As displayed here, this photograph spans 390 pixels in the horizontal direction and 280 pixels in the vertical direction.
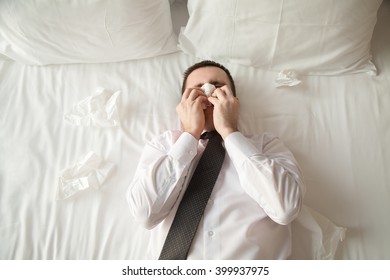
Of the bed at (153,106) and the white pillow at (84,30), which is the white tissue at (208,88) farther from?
the white pillow at (84,30)

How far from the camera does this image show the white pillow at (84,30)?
109 cm

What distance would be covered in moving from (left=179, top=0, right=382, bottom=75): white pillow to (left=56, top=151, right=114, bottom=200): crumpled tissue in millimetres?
646

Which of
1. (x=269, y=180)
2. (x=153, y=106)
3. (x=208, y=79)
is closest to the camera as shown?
(x=269, y=180)

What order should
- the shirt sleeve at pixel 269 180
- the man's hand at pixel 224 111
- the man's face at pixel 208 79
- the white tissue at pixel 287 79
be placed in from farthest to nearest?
1. the white tissue at pixel 287 79
2. the man's face at pixel 208 79
3. the man's hand at pixel 224 111
4. the shirt sleeve at pixel 269 180

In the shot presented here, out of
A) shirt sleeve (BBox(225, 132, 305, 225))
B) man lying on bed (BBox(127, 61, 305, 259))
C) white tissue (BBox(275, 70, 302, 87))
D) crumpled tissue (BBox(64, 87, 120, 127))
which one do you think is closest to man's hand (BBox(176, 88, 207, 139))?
man lying on bed (BBox(127, 61, 305, 259))

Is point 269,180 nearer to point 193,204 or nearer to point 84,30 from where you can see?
point 193,204

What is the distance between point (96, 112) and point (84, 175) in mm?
265

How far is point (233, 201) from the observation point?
851 millimetres

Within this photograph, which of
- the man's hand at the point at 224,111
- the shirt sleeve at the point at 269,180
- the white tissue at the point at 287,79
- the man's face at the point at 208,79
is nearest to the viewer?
the shirt sleeve at the point at 269,180

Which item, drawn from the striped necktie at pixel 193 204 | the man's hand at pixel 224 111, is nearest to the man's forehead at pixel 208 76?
the man's hand at pixel 224 111

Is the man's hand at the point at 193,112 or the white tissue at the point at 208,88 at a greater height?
the white tissue at the point at 208,88

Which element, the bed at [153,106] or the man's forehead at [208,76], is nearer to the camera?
the bed at [153,106]

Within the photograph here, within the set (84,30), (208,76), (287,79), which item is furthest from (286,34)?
(84,30)

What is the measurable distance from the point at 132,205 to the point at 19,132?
0.65 m
